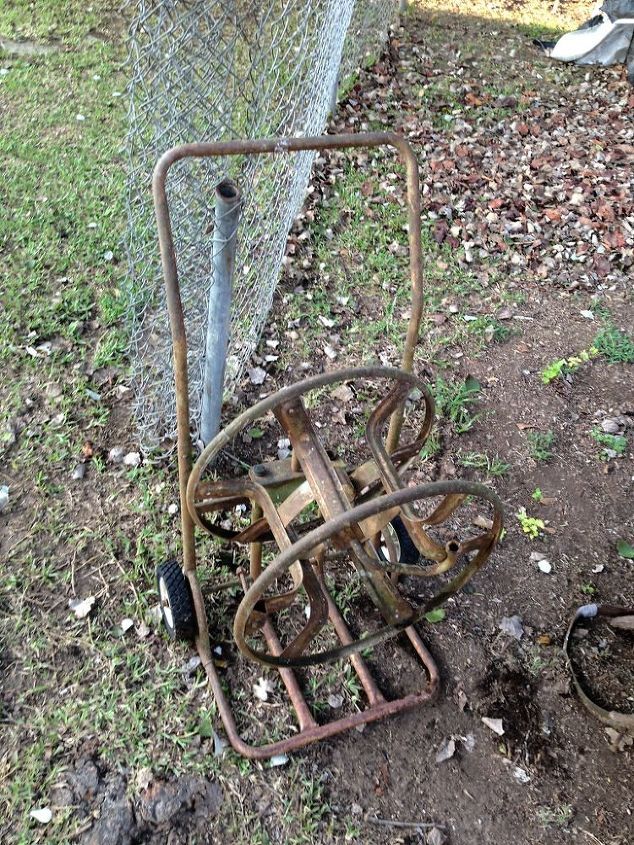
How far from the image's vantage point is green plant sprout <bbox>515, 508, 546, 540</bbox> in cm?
341

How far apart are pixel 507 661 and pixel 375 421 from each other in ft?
4.26

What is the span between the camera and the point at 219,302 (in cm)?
284

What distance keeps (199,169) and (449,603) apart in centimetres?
223

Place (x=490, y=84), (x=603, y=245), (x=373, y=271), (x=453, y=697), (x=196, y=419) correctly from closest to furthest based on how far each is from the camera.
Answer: (x=453, y=697), (x=196, y=419), (x=373, y=271), (x=603, y=245), (x=490, y=84)

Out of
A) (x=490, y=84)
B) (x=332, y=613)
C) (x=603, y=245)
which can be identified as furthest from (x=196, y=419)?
(x=490, y=84)

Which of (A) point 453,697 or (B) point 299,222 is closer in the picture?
(A) point 453,697

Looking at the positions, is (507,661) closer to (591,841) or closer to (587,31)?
(591,841)

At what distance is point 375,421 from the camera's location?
2.46 meters

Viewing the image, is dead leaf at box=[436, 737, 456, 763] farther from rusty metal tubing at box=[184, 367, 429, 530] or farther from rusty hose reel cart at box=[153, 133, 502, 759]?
rusty metal tubing at box=[184, 367, 429, 530]

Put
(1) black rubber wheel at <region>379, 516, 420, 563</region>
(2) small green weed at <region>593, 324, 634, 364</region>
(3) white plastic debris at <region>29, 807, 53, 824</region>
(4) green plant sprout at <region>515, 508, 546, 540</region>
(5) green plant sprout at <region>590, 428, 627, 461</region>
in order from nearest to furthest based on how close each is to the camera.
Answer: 1. (3) white plastic debris at <region>29, 807, 53, 824</region>
2. (1) black rubber wheel at <region>379, 516, 420, 563</region>
3. (4) green plant sprout at <region>515, 508, 546, 540</region>
4. (5) green plant sprout at <region>590, 428, 627, 461</region>
5. (2) small green weed at <region>593, 324, 634, 364</region>

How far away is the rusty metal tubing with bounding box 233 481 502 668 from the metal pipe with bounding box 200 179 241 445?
98cm

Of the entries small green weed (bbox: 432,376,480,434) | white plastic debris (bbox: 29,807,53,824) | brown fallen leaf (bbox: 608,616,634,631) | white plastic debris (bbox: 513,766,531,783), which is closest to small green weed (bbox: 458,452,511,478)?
small green weed (bbox: 432,376,480,434)

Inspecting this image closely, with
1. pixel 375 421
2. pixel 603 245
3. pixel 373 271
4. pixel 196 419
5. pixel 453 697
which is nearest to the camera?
pixel 375 421

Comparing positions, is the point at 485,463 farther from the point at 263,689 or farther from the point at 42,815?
the point at 42,815
